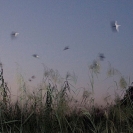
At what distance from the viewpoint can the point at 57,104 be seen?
20.8ft

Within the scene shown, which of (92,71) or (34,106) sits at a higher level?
(92,71)

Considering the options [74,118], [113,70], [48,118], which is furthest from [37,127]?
[113,70]

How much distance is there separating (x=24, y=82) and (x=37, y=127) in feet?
3.01

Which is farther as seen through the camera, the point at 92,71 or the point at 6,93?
the point at 6,93

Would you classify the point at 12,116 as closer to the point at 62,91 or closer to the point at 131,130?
the point at 62,91

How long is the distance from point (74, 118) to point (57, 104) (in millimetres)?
452

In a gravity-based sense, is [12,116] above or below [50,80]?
below

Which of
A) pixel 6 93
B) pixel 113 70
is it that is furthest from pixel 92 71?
pixel 6 93

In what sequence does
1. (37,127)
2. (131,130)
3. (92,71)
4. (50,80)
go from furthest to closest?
1. (50,80)
2. (37,127)
3. (92,71)
4. (131,130)

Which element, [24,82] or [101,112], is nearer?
[24,82]

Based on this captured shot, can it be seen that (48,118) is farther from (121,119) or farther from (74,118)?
(121,119)

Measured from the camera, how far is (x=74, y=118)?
6496 mm

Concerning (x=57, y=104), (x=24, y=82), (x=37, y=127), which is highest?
(x=24, y=82)

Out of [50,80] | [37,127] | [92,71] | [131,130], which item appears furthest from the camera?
[50,80]
